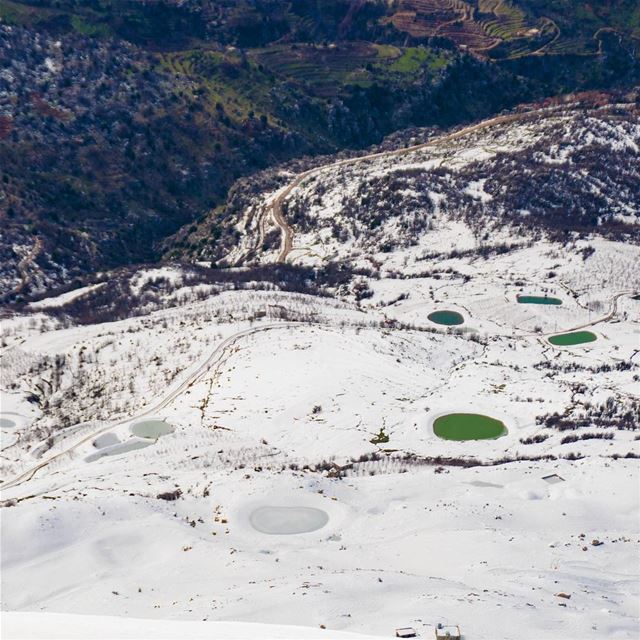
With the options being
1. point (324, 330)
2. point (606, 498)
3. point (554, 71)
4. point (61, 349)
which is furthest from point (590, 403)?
point (554, 71)

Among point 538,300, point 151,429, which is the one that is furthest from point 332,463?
point 538,300

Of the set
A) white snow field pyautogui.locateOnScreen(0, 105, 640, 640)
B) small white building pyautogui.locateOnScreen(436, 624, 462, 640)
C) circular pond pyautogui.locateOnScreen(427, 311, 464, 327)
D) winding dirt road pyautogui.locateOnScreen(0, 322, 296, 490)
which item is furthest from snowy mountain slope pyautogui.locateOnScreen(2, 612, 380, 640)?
circular pond pyautogui.locateOnScreen(427, 311, 464, 327)

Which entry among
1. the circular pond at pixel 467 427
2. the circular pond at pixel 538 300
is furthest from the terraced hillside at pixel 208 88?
the circular pond at pixel 467 427

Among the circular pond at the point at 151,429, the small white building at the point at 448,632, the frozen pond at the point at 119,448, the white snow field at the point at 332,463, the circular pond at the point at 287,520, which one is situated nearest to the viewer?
the small white building at the point at 448,632

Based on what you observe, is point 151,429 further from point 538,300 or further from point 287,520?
point 538,300

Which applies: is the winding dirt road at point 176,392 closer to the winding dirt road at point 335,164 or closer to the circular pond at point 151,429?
the circular pond at point 151,429
